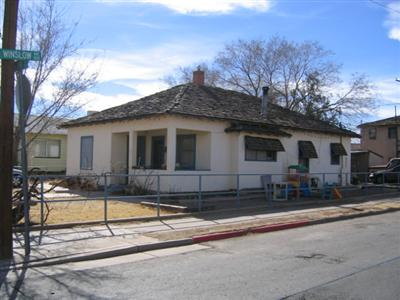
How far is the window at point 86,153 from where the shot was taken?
24.4 m

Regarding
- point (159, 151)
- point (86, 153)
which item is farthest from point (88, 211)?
point (86, 153)

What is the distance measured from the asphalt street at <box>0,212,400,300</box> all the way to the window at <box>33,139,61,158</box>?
26596mm

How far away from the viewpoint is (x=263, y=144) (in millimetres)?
21891

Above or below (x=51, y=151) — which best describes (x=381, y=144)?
above

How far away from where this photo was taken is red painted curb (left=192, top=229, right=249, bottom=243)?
36.2ft

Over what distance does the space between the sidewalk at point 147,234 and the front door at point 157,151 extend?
8141mm

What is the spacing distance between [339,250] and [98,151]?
15.9 metres

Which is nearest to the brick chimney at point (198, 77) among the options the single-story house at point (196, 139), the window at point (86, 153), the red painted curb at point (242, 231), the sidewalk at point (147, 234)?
the single-story house at point (196, 139)

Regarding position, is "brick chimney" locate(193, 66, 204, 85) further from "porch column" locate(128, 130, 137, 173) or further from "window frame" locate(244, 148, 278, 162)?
"porch column" locate(128, 130, 137, 173)

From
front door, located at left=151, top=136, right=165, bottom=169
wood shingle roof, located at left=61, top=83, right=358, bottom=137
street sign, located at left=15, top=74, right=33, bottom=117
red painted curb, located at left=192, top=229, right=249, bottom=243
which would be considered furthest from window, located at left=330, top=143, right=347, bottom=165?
street sign, located at left=15, top=74, right=33, bottom=117

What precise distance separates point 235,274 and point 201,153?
44.3ft

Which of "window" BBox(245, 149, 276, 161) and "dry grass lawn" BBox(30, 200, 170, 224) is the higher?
"window" BBox(245, 149, 276, 161)

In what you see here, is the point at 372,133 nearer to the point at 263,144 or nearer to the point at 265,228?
the point at 263,144

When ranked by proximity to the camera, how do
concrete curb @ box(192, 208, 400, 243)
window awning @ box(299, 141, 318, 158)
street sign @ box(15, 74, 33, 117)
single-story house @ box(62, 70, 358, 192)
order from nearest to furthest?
street sign @ box(15, 74, 33, 117) → concrete curb @ box(192, 208, 400, 243) → single-story house @ box(62, 70, 358, 192) → window awning @ box(299, 141, 318, 158)
